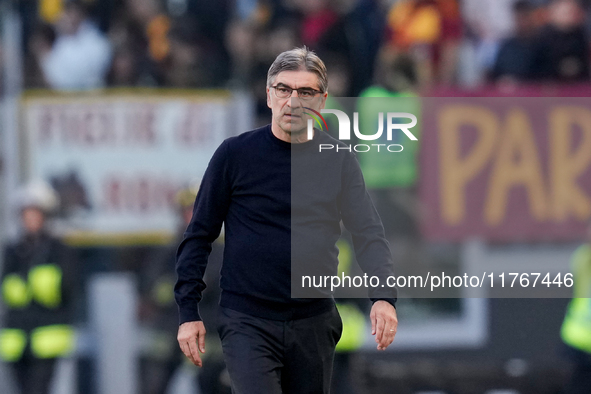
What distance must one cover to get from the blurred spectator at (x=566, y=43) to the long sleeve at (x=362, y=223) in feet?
15.4

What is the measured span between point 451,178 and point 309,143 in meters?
4.49

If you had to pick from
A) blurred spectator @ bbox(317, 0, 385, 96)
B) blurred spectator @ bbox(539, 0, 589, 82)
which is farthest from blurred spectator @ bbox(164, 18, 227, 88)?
blurred spectator @ bbox(539, 0, 589, 82)

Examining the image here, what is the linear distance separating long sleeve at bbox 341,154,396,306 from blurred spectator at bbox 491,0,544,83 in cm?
462

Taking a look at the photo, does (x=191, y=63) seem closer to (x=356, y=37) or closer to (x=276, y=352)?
(x=356, y=37)

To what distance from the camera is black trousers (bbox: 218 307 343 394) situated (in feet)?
11.7

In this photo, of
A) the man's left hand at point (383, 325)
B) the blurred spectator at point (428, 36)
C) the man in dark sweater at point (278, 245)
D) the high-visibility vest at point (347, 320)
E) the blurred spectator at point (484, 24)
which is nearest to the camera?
the man's left hand at point (383, 325)

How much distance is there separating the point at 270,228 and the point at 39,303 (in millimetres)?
3991

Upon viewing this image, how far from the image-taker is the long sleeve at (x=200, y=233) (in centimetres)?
368

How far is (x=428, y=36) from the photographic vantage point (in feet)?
26.8

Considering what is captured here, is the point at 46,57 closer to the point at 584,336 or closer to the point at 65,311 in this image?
the point at 65,311

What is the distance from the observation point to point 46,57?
8.13 meters

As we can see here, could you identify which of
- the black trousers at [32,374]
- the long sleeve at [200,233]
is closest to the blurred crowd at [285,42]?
the black trousers at [32,374]

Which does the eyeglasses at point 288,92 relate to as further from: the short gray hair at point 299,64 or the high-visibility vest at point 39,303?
the high-visibility vest at point 39,303

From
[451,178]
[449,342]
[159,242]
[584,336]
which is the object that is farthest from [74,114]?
[584,336]
